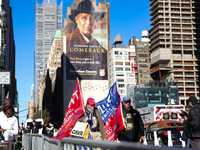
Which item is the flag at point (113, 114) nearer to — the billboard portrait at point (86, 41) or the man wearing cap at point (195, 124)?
the man wearing cap at point (195, 124)

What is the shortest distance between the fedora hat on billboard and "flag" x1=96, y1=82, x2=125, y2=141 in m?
122

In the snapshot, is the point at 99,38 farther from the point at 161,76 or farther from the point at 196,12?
the point at 196,12

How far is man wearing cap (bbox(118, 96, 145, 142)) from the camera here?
8.37 meters

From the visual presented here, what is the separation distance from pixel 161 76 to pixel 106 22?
3033 cm

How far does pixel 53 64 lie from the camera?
16350cm

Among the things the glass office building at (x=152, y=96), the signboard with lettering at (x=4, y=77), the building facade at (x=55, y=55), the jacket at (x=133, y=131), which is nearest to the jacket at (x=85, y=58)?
the glass office building at (x=152, y=96)

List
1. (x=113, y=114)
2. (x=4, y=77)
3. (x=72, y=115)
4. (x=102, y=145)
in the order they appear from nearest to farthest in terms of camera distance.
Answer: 1. (x=102, y=145)
2. (x=113, y=114)
3. (x=72, y=115)
4. (x=4, y=77)

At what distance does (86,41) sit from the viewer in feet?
432

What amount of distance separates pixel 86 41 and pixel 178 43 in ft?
112

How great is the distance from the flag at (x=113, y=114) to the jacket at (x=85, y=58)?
11286cm

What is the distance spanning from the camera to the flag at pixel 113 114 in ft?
28.7

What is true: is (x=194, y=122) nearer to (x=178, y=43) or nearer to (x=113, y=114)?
(x=113, y=114)

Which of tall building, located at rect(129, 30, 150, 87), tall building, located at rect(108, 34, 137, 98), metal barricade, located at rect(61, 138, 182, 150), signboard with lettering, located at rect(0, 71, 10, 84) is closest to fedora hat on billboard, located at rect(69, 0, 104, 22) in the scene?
tall building, located at rect(108, 34, 137, 98)

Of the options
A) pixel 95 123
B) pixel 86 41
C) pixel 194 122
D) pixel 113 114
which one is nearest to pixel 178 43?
pixel 86 41
